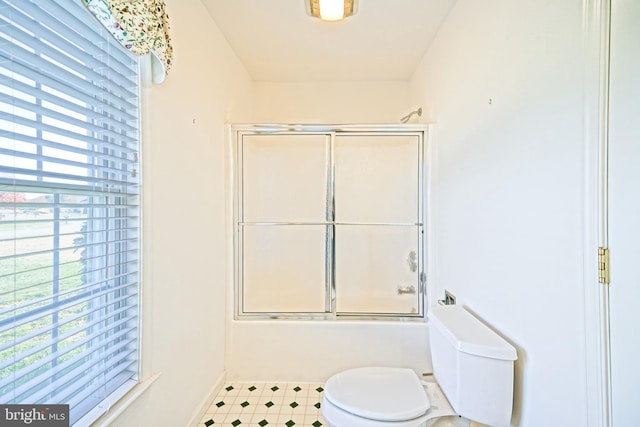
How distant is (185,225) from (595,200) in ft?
5.28

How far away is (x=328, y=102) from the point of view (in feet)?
9.46

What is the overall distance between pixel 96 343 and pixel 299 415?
124 centimetres

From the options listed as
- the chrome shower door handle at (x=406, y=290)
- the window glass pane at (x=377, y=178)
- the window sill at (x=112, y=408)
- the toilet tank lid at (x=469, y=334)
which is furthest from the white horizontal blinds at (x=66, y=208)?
the chrome shower door handle at (x=406, y=290)

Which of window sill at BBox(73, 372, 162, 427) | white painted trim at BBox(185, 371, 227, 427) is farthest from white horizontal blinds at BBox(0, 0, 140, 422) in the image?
white painted trim at BBox(185, 371, 227, 427)

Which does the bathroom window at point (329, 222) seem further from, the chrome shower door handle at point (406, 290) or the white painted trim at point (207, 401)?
the white painted trim at point (207, 401)

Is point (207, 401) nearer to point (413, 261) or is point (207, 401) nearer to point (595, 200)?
point (413, 261)

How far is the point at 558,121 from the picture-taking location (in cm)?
92

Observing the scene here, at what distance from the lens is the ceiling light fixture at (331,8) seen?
5.33 feet

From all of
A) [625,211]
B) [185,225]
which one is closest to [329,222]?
[185,225]

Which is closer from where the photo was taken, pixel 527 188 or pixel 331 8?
pixel 527 188

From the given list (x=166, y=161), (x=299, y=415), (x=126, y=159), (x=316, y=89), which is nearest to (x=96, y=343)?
(x=126, y=159)

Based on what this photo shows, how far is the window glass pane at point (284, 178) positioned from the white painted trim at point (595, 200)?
1.60 m

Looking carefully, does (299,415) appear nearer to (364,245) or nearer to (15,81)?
(364,245)

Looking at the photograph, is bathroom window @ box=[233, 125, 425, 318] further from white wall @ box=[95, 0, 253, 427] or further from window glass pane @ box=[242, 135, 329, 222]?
white wall @ box=[95, 0, 253, 427]
